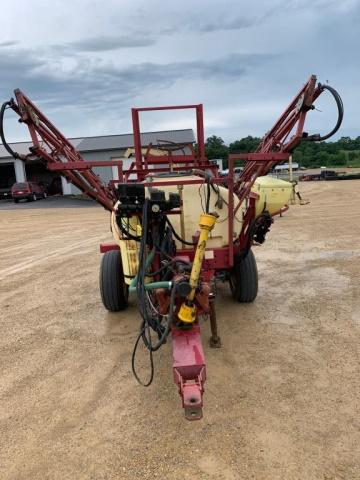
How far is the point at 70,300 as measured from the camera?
19.1 feet

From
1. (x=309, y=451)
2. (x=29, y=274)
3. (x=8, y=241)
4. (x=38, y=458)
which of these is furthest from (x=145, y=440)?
A: (x=8, y=241)

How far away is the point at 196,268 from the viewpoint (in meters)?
2.90

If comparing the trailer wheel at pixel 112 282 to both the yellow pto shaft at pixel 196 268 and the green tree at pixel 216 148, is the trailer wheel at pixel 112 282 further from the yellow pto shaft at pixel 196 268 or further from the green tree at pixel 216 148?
the green tree at pixel 216 148

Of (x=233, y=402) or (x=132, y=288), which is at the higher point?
(x=132, y=288)

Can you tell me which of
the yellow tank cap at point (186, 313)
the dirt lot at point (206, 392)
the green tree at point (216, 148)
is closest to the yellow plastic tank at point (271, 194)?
the dirt lot at point (206, 392)

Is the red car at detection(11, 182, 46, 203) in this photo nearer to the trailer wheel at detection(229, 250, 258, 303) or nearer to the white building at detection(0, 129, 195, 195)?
the white building at detection(0, 129, 195, 195)

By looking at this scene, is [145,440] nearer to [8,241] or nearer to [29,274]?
[29,274]

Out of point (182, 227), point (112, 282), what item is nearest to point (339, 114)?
point (182, 227)

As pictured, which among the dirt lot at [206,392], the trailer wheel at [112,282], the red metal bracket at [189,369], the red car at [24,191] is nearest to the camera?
the red metal bracket at [189,369]

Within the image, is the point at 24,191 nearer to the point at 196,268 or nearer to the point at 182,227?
the point at 182,227

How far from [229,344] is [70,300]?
2.57 meters

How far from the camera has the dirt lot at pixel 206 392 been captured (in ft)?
8.45

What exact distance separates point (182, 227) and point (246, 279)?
4.53 feet

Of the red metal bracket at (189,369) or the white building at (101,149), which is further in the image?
the white building at (101,149)
